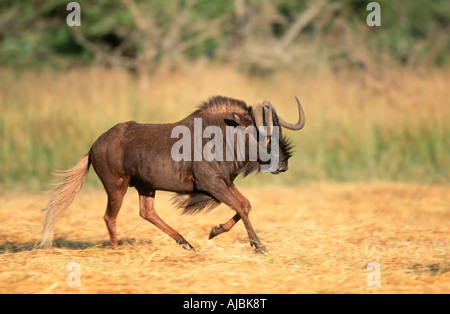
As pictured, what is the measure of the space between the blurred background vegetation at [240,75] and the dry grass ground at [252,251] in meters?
2.36

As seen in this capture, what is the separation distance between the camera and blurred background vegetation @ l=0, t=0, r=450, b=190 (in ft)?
38.8

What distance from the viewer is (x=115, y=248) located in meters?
6.14

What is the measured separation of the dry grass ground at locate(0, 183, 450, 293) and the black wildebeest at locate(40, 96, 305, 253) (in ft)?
1.22

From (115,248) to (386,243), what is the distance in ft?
9.24

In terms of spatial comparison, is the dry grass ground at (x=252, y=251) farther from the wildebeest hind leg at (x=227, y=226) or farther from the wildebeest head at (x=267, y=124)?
the wildebeest head at (x=267, y=124)

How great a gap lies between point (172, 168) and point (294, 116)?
752 centimetres

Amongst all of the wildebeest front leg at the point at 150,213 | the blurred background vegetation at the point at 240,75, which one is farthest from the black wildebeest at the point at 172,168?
the blurred background vegetation at the point at 240,75

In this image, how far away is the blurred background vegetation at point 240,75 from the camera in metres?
11.8

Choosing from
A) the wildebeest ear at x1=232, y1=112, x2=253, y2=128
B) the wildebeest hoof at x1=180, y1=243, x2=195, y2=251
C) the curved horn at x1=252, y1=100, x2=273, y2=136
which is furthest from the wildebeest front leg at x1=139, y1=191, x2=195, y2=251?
the curved horn at x1=252, y1=100, x2=273, y2=136

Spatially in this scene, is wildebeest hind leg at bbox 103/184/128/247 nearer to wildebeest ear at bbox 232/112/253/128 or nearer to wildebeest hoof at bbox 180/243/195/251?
wildebeest hoof at bbox 180/243/195/251

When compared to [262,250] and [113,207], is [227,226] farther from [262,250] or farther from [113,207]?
[113,207]

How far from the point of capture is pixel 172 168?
588 cm

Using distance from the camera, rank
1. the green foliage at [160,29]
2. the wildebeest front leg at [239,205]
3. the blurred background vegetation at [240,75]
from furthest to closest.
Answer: the green foliage at [160,29] → the blurred background vegetation at [240,75] → the wildebeest front leg at [239,205]
